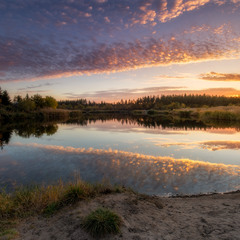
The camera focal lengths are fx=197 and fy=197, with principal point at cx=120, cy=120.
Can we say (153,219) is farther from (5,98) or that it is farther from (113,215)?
(5,98)

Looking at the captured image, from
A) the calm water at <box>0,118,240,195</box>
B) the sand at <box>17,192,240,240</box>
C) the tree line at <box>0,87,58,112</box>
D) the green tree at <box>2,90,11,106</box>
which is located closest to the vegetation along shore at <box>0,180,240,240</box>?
the sand at <box>17,192,240,240</box>

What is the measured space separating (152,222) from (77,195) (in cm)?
275

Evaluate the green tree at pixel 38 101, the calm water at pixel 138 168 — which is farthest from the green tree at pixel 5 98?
the calm water at pixel 138 168

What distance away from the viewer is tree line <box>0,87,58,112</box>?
210ft

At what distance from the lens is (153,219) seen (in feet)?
18.7

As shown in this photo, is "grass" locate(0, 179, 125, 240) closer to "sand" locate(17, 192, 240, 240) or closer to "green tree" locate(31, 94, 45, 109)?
"sand" locate(17, 192, 240, 240)

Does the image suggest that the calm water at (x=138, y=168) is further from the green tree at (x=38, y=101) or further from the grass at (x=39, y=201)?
the green tree at (x=38, y=101)

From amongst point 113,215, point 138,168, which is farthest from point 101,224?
point 138,168

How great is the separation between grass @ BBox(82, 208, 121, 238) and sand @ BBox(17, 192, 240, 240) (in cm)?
15

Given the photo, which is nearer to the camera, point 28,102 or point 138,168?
point 138,168

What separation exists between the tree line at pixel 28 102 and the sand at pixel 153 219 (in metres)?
64.6

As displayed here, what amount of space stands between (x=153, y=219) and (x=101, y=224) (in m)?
1.62

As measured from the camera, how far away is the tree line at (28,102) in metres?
64.1

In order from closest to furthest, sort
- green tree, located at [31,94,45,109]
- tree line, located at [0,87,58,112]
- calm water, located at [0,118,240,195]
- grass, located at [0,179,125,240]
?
grass, located at [0,179,125,240] → calm water, located at [0,118,240,195] → tree line, located at [0,87,58,112] → green tree, located at [31,94,45,109]
